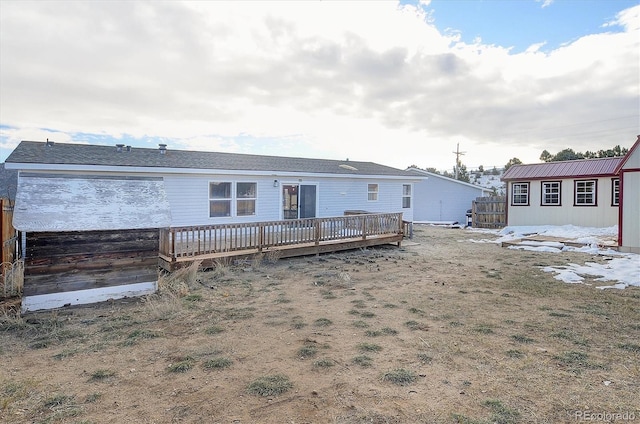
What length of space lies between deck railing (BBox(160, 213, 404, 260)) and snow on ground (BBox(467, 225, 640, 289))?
5633 millimetres

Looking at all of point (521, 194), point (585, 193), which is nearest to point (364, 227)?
point (521, 194)

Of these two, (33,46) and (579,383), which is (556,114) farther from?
(33,46)

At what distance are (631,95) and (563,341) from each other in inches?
988

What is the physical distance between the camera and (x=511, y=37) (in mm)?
14156

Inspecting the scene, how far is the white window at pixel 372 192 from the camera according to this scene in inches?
660

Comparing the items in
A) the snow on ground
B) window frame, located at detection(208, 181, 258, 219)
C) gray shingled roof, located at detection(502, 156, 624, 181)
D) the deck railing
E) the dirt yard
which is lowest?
the dirt yard

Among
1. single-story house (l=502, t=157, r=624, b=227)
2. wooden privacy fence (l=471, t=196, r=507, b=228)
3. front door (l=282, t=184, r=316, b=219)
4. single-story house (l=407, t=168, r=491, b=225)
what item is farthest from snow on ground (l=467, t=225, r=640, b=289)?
front door (l=282, t=184, r=316, b=219)

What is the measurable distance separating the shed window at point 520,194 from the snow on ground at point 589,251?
175 centimetres

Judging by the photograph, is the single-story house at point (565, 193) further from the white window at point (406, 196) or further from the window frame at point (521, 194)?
the white window at point (406, 196)

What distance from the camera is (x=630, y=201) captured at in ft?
38.2

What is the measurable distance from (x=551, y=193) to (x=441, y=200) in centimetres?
787

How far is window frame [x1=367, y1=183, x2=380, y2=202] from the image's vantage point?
55.0ft

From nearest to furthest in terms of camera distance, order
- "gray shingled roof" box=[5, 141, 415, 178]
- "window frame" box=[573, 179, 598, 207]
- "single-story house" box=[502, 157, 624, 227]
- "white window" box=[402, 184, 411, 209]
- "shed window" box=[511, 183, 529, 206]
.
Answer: "gray shingled roof" box=[5, 141, 415, 178]
"single-story house" box=[502, 157, 624, 227]
"window frame" box=[573, 179, 598, 207]
"white window" box=[402, 184, 411, 209]
"shed window" box=[511, 183, 529, 206]

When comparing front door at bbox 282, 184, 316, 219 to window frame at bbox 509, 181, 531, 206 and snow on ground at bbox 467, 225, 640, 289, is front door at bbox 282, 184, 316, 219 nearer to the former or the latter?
snow on ground at bbox 467, 225, 640, 289
